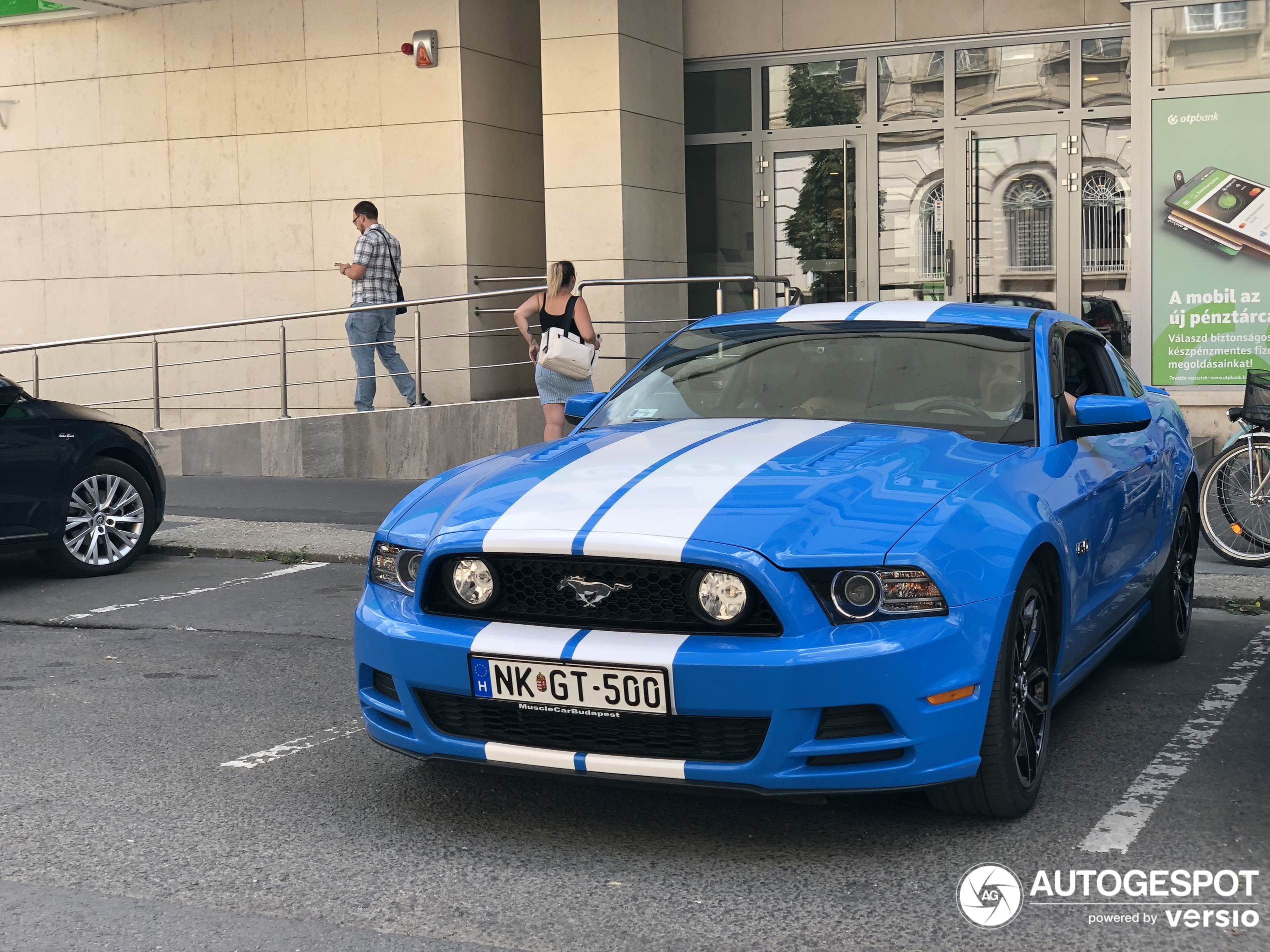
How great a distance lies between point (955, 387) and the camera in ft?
16.3

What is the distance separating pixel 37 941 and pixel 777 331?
3215mm

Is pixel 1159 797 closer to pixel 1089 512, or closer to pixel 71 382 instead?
pixel 1089 512

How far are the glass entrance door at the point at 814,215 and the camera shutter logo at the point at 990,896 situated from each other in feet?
42.1

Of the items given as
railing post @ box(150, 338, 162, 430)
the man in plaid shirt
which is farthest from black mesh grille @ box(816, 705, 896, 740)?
railing post @ box(150, 338, 162, 430)

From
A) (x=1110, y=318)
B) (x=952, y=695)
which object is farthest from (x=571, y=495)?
(x=1110, y=318)

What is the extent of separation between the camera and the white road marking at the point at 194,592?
25.7ft

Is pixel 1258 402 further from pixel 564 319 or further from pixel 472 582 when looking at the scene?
pixel 472 582

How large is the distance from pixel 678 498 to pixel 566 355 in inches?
254

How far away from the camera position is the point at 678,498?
399 cm

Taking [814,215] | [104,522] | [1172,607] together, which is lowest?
[1172,607]

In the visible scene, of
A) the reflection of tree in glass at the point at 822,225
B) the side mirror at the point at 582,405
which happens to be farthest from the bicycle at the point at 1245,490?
the reflection of tree in glass at the point at 822,225

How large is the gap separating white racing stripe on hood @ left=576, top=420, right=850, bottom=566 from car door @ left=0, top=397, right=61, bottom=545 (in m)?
5.48

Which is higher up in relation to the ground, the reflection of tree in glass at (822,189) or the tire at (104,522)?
the reflection of tree in glass at (822,189)

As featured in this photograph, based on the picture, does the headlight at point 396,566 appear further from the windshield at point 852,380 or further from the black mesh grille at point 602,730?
the windshield at point 852,380
